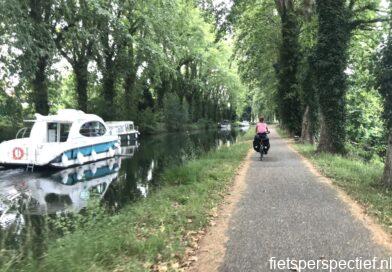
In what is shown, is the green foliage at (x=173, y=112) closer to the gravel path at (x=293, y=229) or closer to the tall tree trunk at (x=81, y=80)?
the tall tree trunk at (x=81, y=80)

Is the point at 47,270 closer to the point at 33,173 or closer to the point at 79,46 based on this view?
the point at 33,173

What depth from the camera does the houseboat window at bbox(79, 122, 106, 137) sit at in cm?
2317

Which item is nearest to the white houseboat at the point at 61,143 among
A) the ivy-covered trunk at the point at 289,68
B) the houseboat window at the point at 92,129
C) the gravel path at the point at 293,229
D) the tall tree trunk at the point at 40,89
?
the houseboat window at the point at 92,129

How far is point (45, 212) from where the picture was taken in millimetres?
11539

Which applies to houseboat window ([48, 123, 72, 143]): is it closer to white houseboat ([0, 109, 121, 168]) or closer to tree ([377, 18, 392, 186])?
white houseboat ([0, 109, 121, 168])

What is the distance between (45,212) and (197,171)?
16.1ft

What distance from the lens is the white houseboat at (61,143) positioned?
19875 mm

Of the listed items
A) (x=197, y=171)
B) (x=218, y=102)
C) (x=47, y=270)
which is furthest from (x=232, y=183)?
(x=218, y=102)

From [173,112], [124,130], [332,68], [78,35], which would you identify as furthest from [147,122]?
[332,68]

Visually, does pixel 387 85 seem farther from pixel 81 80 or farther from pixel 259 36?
pixel 81 80

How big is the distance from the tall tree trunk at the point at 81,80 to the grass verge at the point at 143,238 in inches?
1030

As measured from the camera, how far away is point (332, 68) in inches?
696

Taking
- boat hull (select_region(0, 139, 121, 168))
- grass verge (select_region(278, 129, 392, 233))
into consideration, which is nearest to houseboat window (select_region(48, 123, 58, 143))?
boat hull (select_region(0, 139, 121, 168))

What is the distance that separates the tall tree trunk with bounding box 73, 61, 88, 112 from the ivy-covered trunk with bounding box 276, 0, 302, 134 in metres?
15.6
